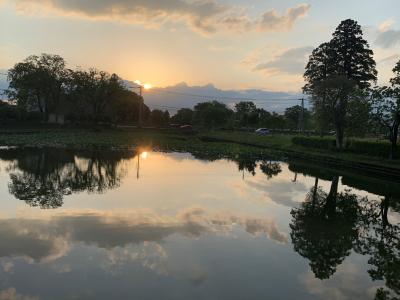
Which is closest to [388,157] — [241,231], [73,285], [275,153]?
[275,153]

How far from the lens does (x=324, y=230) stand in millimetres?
11648

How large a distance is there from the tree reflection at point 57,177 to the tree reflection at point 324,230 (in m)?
8.15

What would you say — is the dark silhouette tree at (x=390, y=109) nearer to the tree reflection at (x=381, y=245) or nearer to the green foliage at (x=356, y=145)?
the green foliage at (x=356, y=145)

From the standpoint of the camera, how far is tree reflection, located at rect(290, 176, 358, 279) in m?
9.14

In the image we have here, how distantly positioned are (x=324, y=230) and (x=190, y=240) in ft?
14.7

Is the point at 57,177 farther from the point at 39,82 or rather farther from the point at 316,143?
the point at 39,82

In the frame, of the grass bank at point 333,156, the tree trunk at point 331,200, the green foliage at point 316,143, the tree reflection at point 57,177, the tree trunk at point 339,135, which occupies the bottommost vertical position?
the tree reflection at point 57,177

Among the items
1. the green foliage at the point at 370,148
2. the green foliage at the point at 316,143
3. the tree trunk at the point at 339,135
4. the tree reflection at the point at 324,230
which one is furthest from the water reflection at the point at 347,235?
the green foliage at the point at 316,143

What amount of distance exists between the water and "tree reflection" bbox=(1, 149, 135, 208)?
91 mm

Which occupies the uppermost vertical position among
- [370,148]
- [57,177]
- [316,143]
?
[370,148]

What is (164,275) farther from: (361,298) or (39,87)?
(39,87)

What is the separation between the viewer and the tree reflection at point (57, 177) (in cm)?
1442

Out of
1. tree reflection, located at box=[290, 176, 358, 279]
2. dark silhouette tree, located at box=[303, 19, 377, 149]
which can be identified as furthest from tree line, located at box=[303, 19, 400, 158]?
tree reflection, located at box=[290, 176, 358, 279]

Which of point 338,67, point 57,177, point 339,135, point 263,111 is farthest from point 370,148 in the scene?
point 263,111
